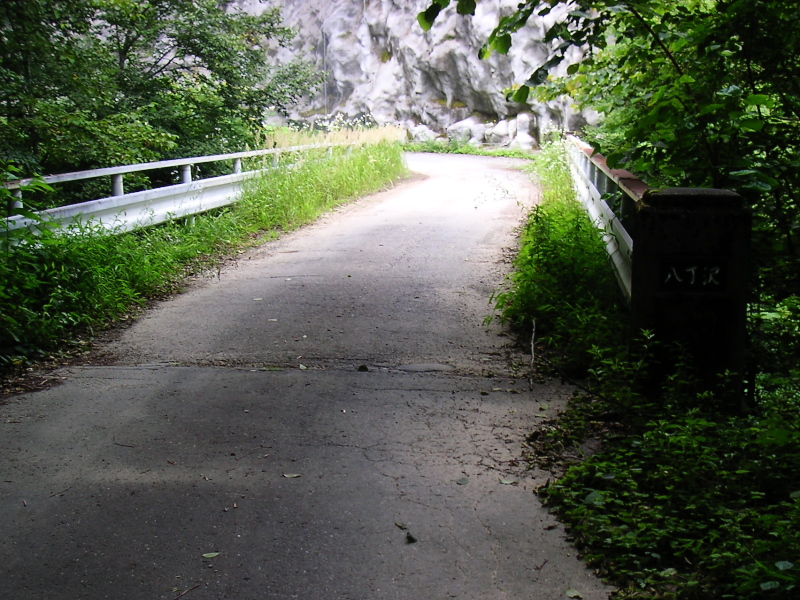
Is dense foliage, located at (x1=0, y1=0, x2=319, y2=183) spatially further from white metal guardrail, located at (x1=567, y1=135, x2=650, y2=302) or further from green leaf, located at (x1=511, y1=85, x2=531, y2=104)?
green leaf, located at (x1=511, y1=85, x2=531, y2=104)

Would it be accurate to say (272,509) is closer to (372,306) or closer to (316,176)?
(372,306)

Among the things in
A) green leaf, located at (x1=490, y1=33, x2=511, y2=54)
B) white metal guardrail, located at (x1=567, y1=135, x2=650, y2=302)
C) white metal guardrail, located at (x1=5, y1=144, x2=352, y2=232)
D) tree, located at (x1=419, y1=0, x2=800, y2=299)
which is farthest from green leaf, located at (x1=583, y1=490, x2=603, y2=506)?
white metal guardrail, located at (x1=5, y1=144, x2=352, y2=232)

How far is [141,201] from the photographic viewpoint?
1086 centimetres

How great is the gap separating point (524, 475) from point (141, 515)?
82.6 inches

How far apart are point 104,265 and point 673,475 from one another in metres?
6.60

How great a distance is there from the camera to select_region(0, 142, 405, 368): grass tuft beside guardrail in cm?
714

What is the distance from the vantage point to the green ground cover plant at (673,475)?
11.1 feet

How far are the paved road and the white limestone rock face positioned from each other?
34.3 m

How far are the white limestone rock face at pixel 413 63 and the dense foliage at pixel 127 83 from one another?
26007 millimetres

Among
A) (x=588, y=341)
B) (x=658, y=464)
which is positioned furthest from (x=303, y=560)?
(x=588, y=341)

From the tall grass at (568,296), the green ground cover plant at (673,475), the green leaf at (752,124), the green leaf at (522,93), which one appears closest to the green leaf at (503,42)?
the green leaf at (522,93)

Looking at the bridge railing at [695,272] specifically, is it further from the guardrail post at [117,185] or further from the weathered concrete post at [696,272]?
the guardrail post at [117,185]

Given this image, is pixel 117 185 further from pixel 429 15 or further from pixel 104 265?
pixel 429 15

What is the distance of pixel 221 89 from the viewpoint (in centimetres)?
1534
